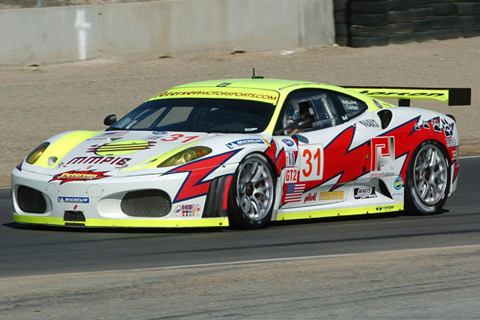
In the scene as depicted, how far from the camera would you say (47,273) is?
696 cm

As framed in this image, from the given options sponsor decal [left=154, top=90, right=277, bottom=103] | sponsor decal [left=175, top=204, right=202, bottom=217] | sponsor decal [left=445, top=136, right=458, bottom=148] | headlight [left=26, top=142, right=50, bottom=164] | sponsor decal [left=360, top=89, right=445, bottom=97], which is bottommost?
sponsor decal [left=175, top=204, right=202, bottom=217]

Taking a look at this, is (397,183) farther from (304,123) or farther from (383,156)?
(304,123)

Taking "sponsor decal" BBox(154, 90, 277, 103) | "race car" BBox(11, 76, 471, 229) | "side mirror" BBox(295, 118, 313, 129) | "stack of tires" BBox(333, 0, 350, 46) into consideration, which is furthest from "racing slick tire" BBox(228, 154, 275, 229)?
"stack of tires" BBox(333, 0, 350, 46)

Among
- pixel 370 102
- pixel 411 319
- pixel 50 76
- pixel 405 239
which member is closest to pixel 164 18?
pixel 50 76

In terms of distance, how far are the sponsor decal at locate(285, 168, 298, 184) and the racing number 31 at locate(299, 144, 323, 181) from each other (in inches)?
2.5

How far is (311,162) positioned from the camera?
9297mm

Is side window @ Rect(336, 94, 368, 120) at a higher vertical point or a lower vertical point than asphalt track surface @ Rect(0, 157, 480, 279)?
higher

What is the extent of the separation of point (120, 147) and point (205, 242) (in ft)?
3.83

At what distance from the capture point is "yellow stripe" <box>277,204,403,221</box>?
923 centimetres

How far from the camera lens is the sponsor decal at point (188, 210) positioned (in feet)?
27.6

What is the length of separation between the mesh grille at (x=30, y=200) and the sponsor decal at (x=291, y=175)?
196cm

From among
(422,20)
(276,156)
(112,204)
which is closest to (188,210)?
(112,204)

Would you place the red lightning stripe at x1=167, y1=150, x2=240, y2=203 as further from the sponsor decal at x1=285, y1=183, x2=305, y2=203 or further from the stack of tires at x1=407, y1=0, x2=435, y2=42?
the stack of tires at x1=407, y1=0, x2=435, y2=42

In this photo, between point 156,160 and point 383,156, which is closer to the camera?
point 156,160
